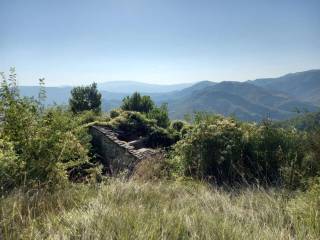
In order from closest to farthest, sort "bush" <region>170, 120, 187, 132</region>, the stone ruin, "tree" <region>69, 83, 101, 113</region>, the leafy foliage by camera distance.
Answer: the leafy foliage
the stone ruin
"bush" <region>170, 120, 187, 132</region>
"tree" <region>69, 83, 101, 113</region>

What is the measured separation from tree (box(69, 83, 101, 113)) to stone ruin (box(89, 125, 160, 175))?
15.5 m

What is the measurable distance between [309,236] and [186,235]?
109 cm

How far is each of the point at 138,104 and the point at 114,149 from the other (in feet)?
35.8

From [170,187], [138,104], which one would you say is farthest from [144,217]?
[138,104]

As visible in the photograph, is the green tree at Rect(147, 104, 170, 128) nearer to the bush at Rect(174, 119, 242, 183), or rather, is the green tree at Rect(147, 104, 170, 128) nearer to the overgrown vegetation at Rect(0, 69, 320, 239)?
the overgrown vegetation at Rect(0, 69, 320, 239)

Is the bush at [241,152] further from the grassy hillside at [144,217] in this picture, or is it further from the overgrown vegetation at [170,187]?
the grassy hillside at [144,217]

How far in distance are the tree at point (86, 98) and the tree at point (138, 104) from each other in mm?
6114

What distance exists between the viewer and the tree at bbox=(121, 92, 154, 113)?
76.5 ft

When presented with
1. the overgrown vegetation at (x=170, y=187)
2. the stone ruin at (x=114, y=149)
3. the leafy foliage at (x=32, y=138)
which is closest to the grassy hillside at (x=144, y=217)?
the overgrown vegetation at (x=170, y=187)

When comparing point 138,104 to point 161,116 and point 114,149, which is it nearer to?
point 161,116

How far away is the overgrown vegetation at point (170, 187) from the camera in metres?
2.76

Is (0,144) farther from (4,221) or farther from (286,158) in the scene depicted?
(286,158)

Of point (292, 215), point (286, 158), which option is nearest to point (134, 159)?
point (286, 158)

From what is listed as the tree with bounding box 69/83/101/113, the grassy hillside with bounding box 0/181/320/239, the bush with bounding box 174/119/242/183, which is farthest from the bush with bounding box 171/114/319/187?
the tree with bounding box 69/83/101/113
